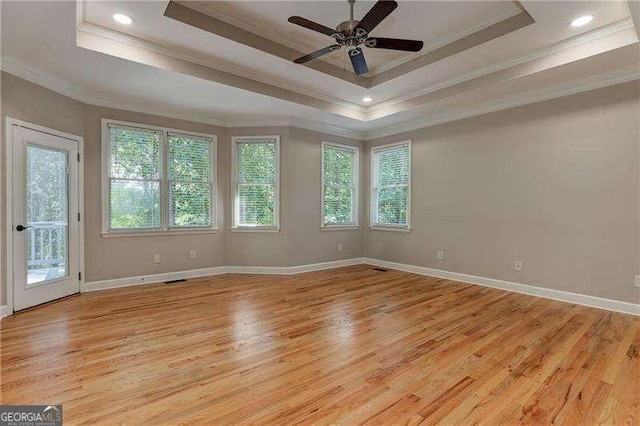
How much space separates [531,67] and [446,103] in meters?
1.16

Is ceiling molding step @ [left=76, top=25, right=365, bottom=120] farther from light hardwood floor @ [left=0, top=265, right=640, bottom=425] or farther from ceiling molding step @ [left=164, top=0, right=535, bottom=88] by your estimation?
light hardwood floor @ [left=0, top=265, right=640, bottom=425]

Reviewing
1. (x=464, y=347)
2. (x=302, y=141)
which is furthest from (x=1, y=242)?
(x=464, y=347)

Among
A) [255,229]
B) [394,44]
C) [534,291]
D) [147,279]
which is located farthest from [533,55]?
[147,279]

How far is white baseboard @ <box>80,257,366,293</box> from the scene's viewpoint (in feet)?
14.4

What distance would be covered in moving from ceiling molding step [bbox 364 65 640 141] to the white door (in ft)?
16.5

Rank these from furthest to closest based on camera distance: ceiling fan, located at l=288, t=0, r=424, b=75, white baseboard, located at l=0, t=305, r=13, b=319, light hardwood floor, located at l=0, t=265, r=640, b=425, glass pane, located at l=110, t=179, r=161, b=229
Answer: glass pane, located at l=110, t=179, r=161, b=229, white baseboard, located at l=0, t=305, r=13, b=319, ceiling fan, located at l=288, t=0, r=424, b=75, light hardwood floor, located at l=0, t=265, r=640, b=425

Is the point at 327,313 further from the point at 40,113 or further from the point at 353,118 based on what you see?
the point at 40,113

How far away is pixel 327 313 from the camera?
3455 millimetres

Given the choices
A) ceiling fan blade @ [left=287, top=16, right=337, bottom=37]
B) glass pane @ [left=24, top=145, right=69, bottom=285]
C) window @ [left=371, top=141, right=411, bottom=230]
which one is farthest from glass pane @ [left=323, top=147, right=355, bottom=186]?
glass pane @ [left=24, top=145, right=69, bottom=285]

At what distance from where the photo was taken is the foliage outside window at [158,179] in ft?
14.8

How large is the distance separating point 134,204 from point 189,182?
85 centimetres

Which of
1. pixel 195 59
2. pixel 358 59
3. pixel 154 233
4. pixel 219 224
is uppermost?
pixel 195 59

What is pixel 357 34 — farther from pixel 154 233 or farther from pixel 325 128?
pixel 154 233

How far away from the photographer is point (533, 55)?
11.3ft
